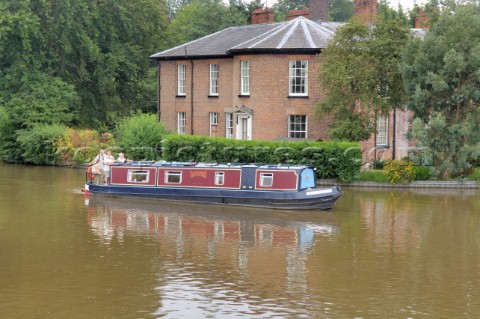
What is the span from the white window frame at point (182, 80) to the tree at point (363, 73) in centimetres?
1078

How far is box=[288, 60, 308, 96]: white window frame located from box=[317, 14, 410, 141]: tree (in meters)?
2.63

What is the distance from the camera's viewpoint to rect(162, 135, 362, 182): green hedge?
31.6 m

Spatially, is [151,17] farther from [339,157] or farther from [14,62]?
[339,157]

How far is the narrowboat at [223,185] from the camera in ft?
84.9

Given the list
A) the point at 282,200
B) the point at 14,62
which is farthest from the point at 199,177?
the point at 14,62

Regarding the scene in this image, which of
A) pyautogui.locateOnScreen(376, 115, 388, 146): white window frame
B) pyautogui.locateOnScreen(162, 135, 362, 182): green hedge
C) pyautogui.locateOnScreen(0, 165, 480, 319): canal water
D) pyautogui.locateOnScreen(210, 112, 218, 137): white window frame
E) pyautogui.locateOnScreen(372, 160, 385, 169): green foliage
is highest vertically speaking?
pyautogui.locateOnScreen(210, 112, 218, 137): white window frame

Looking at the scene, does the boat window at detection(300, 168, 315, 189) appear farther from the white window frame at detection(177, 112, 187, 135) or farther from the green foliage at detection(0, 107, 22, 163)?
the green foliage at detection(0, 107, 22, 163)

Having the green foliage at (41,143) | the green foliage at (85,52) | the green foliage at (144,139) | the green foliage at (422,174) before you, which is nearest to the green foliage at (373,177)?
the green foliage at (422,174)

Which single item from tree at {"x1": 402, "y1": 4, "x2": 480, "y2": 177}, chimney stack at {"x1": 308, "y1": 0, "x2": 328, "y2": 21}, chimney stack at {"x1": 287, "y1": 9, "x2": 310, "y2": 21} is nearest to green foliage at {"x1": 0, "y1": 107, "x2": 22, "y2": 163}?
chimney stack at {"x1": 287, "y1": 9, "x2": 310, "y2": 21}

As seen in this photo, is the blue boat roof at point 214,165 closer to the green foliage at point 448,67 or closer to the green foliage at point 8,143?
the green foliage at point 448,67

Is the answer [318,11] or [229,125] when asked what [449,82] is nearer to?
[229,125]

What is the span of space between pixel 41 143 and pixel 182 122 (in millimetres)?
7642

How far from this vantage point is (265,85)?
123 feet

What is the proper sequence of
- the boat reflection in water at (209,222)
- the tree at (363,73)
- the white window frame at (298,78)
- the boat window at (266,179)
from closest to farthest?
the boat reflection in water at (209,222)
the boat window at (266,179)
the tree at (363,73)
the white window frame at (298,78)
